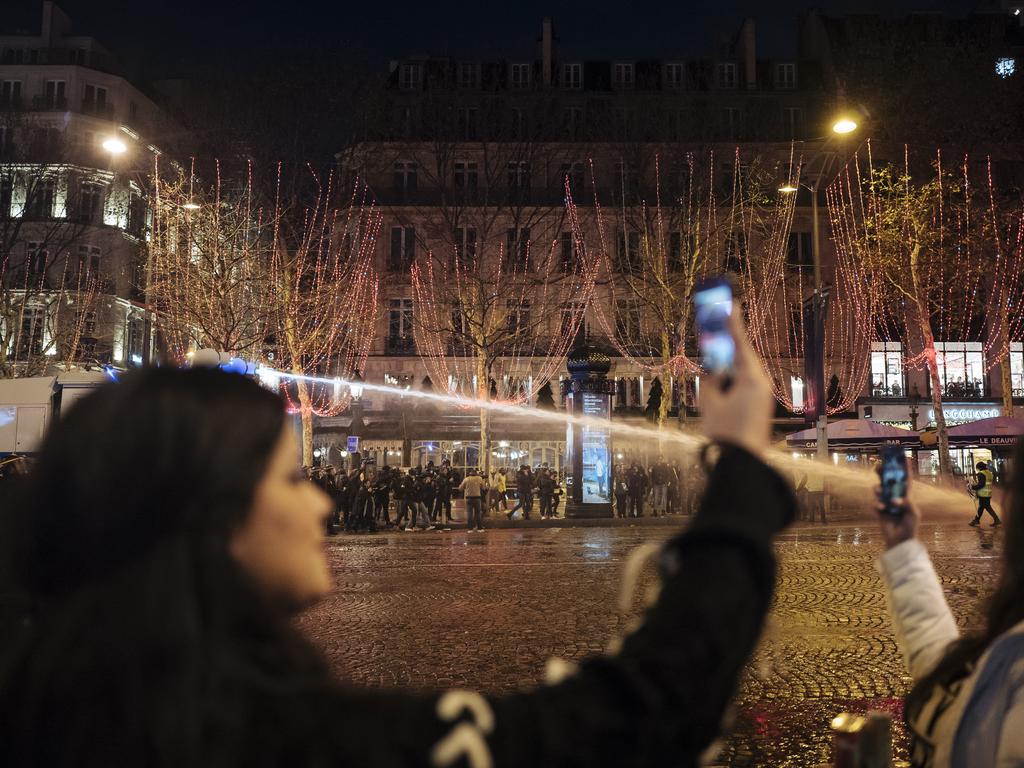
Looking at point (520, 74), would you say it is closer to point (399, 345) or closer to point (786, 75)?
point (786, 75)

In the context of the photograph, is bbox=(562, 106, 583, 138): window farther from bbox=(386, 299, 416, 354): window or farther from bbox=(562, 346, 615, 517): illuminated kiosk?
bbox=(562, 346, 615, 517): illuminated kiosk

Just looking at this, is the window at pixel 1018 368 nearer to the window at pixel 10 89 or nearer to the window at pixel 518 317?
the window at pixel 518 317

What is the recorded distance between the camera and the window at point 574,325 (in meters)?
39.3

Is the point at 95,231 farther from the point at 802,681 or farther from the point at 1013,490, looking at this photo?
the point at 1013,490

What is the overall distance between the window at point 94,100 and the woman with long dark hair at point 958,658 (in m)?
51.7

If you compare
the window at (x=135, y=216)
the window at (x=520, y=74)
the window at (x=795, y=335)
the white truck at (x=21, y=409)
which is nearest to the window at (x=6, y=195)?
the window at (x=135, y=216)

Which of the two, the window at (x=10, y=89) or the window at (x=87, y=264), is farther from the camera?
the window at (x=10, y=89)

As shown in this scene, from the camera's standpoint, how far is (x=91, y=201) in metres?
42.9

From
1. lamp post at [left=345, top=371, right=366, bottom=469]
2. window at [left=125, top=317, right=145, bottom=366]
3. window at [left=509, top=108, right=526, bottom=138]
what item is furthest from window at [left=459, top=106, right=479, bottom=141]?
window at [left=125, top=317, right=145, bottom=366]

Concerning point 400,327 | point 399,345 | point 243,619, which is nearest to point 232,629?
point 243,619

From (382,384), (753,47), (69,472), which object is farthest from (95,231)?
(69,472)

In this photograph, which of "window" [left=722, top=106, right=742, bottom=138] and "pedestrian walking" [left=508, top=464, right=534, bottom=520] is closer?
"pedestrian walking" [left=508, top=464, right=534, bottom=520]

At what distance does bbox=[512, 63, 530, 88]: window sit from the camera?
44.5m

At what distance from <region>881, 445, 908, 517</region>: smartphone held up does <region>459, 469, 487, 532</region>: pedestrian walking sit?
21038 millimetres
